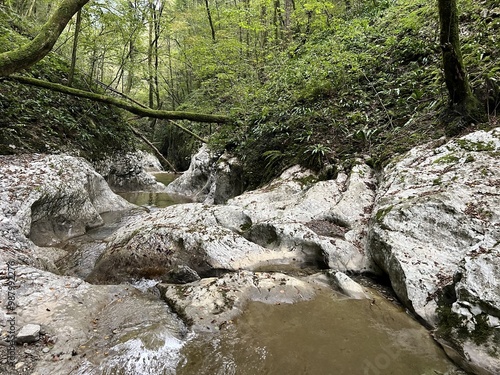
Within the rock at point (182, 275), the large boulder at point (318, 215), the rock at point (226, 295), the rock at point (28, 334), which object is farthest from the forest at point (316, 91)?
the rock at point (28, 334)

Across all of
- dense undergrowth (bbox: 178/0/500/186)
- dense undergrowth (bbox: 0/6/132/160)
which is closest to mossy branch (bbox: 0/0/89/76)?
dense undergrowth (bbox: 0/6/132/160)

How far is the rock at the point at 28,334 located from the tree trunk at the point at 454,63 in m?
6.86

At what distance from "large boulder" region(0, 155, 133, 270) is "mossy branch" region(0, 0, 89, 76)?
7.22ft

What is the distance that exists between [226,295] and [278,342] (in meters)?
0.90

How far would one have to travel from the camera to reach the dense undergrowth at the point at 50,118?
8.27m

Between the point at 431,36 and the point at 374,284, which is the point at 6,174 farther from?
the point at 431,36

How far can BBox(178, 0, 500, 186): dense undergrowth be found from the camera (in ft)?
20.2

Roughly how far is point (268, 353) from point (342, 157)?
5001 millimetres

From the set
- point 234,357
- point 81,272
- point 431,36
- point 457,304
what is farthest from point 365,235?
point 431,36

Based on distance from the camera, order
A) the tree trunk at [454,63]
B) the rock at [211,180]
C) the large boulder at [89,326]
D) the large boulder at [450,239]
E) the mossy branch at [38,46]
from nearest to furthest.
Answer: the large boulder at [89,326], the large boulder at [450,239], the tree trunk at [454,63], the mossy branch at [38,46], the rock at [211,180]

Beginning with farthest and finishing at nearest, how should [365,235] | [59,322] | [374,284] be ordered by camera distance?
[365,235] → [374,284] → [59,322]

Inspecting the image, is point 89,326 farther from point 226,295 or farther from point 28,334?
point 226,295

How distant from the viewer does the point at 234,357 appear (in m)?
2.68

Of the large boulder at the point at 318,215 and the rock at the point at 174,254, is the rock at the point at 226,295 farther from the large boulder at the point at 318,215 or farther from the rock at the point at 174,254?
the large boulder at the point at 318,215
